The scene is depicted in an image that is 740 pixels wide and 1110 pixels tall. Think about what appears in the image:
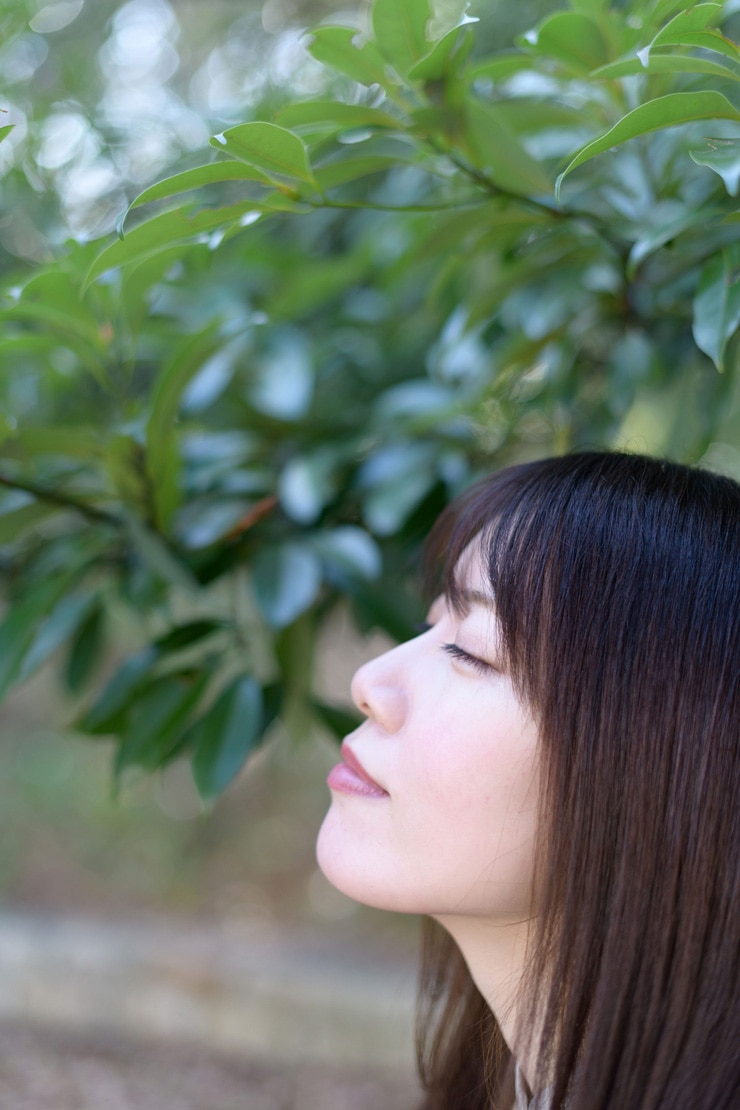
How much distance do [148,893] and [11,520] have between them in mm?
2573

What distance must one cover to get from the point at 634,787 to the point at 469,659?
15 centimetres

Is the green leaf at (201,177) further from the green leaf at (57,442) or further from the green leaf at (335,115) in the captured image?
the green leaf at (57,442)

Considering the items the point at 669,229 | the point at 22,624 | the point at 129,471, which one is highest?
the point at 669,229

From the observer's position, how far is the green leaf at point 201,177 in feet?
2.08

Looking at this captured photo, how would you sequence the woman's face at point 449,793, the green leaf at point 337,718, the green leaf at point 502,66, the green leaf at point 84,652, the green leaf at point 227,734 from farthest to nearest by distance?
the green leaf at point 84,652, the green leaf at point 337,718, the green leaf at point 227,734, the green leaf at point 502,66, the woman's face at point 449,793

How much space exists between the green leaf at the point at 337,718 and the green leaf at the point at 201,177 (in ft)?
1.83

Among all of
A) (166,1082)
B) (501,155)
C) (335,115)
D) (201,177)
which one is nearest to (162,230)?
(201,177)

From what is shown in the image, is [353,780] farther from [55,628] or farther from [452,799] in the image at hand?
[55,628]

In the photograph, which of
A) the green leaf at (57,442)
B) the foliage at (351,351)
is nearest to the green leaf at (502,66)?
the foliage at (351,351)

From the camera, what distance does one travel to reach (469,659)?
0.73 meters

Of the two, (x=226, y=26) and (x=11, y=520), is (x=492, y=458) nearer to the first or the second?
(x=11, y=520)

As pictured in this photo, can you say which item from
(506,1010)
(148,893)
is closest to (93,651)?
(506,1010)

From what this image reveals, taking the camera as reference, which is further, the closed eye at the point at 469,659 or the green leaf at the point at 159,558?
the green leaf at the point at 159,558

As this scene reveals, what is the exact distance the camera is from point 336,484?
1118mm
